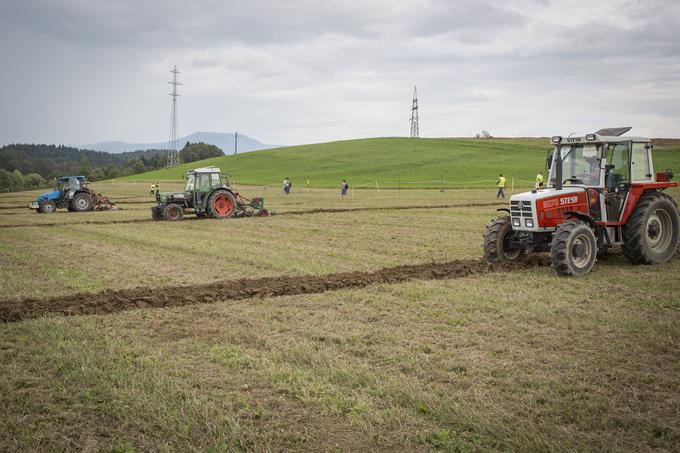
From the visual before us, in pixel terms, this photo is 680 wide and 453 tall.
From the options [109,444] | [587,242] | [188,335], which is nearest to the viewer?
[109,444]

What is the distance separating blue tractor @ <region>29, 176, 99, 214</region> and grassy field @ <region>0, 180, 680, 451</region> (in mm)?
20478

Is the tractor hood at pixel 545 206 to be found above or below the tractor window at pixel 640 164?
below

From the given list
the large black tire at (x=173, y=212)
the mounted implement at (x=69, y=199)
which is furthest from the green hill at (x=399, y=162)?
the large black tire at (x=173, y=212)

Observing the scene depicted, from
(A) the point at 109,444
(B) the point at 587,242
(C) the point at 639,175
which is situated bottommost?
(A) the point at 109,444

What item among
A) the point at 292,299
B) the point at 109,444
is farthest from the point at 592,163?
the point at 109,444

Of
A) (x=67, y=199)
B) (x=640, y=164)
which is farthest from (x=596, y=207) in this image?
(x=67, y=199)

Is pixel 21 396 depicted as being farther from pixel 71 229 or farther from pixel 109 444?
pixel 71 229

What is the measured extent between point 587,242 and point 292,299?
538 cm

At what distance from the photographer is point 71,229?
20.9m

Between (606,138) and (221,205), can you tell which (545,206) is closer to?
(606,138)

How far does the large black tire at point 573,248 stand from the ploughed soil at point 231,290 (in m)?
1.12

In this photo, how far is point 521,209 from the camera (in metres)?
11.0

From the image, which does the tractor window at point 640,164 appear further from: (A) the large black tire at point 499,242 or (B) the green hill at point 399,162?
(B) the green hill at point 399,162

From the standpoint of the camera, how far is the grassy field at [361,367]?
15.1ft
